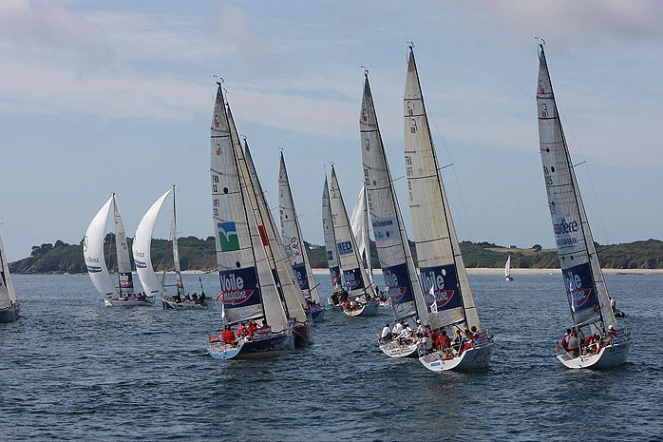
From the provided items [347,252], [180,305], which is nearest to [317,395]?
[347,252]

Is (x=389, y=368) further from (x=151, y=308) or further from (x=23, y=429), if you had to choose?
(x=151, y=308)

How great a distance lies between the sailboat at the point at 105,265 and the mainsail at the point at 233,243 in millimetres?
43491

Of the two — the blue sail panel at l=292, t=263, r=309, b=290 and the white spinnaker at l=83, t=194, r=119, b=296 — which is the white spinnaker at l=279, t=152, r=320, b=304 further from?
the white spinnaker at l=83, t=194, r=119, b=296

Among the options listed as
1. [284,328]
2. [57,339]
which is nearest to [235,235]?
[284,328]

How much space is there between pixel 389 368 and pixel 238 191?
34.5 feet

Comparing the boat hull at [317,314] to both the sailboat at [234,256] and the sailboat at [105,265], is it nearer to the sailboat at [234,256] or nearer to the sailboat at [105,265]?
the sailboat at [234,256]

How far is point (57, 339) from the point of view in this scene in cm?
5631

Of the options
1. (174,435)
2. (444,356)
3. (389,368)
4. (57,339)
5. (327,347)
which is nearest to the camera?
(174,435)

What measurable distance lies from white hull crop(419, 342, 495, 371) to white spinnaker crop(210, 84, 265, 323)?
9.25m

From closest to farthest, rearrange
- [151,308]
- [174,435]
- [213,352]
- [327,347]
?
[174,435], [213,352], [327,347], [151,308]

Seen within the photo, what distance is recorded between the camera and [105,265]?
279 feet

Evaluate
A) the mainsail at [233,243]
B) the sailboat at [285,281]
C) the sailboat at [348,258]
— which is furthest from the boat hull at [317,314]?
the mainsail at [233,243]

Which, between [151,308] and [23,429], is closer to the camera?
[23,429]

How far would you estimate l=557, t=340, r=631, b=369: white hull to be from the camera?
121 ft
